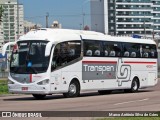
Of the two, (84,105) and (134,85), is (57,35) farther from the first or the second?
(134,85)

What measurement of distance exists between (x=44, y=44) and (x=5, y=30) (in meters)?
76.0

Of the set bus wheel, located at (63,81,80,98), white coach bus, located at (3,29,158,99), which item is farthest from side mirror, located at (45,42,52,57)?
bus wheel, located at (63,81,80,98)

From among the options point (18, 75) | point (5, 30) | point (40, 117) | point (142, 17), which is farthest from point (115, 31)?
point (40, 117)

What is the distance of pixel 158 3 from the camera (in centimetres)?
14512

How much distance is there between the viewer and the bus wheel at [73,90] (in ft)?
88.2

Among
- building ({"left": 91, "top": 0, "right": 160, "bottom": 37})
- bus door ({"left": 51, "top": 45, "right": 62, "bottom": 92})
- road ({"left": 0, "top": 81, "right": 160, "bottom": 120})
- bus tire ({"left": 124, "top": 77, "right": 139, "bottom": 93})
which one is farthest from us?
building ({"left": 91, "top": 0, "right": 160, "bottom": 37})

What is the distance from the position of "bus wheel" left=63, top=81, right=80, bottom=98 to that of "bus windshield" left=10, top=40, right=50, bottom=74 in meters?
2.39

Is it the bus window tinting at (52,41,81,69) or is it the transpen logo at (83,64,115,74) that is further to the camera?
the transpen logo at (83,64,115,74)

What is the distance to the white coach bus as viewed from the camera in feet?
82.5

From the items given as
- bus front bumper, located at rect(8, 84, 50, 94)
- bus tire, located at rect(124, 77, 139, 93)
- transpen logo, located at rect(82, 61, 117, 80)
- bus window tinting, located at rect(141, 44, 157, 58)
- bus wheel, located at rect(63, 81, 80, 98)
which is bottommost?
bus tire, located at rect(124, 77, 139, 93)

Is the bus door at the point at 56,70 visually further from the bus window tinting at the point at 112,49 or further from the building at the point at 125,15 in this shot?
the building at the point at 125,15

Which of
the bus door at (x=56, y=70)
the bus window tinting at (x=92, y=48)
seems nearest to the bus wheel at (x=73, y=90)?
the bus door at (x=56, y=70)

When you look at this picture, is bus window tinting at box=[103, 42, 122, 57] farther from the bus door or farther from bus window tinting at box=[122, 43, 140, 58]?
the bus door

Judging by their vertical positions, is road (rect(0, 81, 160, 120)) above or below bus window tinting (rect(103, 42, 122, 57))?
below
